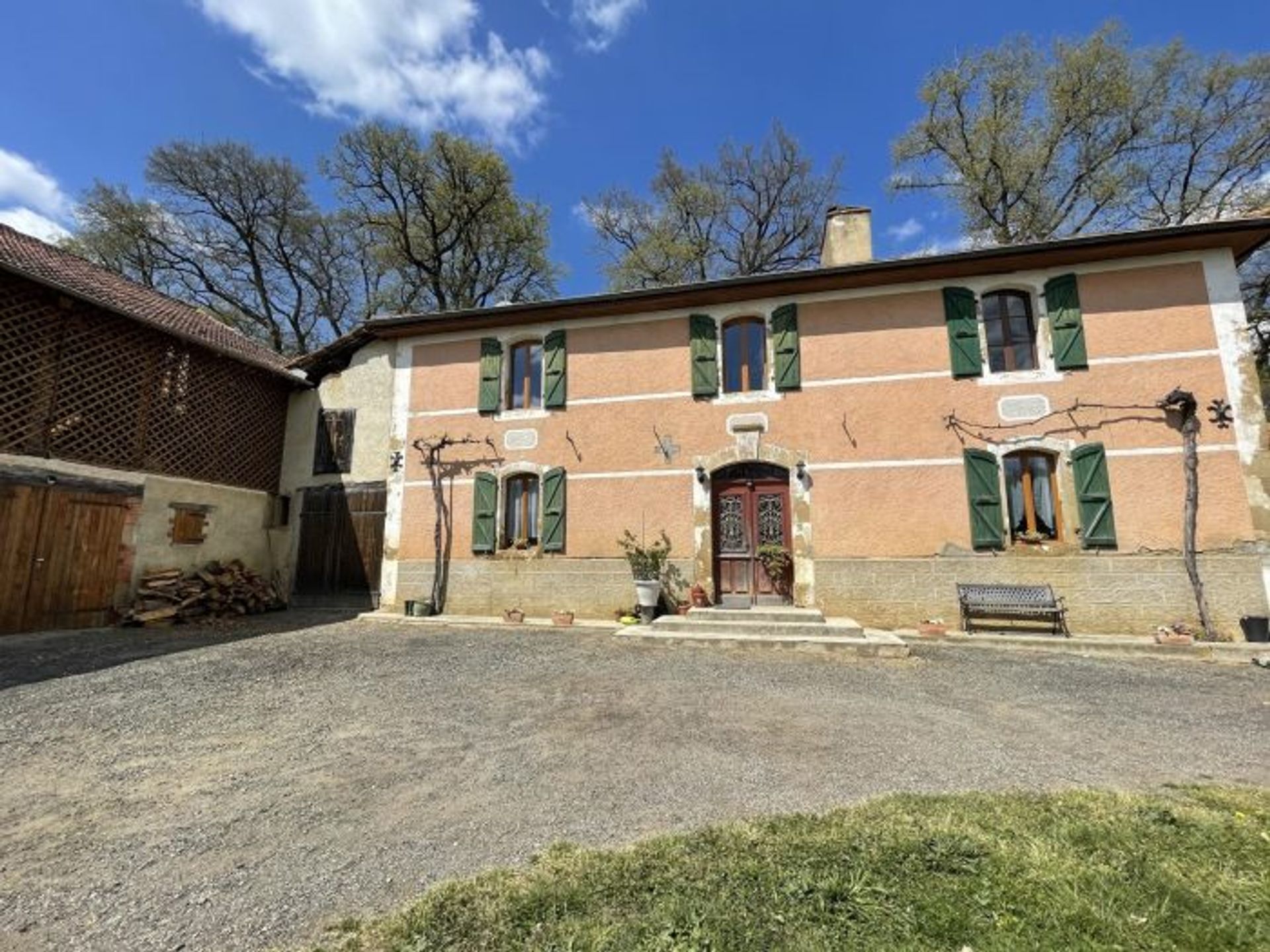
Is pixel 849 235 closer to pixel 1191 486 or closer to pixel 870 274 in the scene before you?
pixel 870 274


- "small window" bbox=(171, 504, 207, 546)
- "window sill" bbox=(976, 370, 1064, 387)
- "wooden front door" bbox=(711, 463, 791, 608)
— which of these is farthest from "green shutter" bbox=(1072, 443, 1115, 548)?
"small window" bbox=(171, 504, 207, 546)

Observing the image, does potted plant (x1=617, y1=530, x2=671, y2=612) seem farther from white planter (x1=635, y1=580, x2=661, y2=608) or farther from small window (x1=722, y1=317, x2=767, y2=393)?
small window (x1=722, y1=317, x2=767, y2=393)

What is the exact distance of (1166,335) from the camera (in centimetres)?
824

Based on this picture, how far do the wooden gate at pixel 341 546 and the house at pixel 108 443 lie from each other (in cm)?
99

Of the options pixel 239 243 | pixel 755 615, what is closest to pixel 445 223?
pixel 239 243

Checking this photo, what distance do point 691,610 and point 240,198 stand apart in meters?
22.1

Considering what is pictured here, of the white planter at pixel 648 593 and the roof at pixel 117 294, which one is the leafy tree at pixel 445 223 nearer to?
the roof at pixel 117 294

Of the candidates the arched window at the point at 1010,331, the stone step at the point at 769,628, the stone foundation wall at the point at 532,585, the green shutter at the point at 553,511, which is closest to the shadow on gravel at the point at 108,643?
the stone foundation wall at the point at 532,585

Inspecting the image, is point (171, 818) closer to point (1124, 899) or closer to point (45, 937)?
point (45, 937)

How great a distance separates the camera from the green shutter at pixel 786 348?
9.47 metres

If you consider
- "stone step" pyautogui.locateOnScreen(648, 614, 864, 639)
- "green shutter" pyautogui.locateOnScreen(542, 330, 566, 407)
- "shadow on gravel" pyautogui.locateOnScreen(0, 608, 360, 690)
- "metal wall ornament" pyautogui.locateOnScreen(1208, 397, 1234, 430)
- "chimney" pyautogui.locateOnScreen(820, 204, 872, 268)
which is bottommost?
"shadow on gravel" pyautogui.locateOnScreen(0, 608, 360, 690)

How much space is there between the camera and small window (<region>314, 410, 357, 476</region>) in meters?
12.3

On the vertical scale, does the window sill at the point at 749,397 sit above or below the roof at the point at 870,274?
below

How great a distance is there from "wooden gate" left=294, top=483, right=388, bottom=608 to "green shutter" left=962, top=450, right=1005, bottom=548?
10568mm
